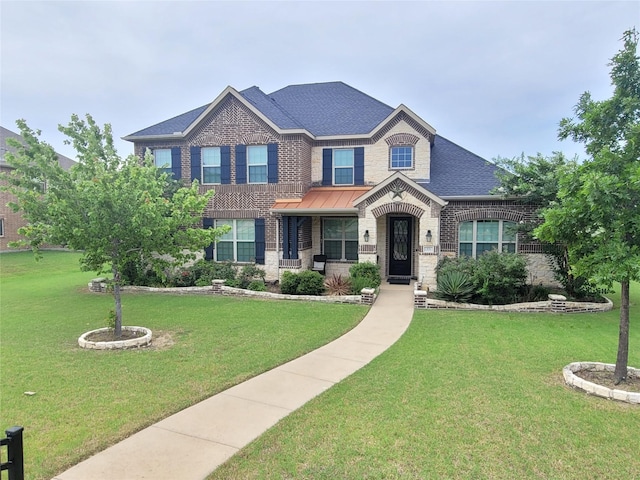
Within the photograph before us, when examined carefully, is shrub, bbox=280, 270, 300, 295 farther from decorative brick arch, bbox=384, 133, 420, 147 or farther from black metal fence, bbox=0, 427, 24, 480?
black metal fence, bbox=0, 427, 24, 480

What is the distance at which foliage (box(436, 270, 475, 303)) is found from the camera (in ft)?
41.6

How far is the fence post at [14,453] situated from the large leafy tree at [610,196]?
695 centimetres

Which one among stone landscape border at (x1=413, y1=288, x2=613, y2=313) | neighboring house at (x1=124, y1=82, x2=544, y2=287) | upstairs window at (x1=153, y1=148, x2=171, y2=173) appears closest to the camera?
stone landscape border at (x1=413, y1=288, x2=613, y2=313)

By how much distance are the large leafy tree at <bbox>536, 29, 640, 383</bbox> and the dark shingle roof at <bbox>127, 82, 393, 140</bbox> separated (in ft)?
35.4

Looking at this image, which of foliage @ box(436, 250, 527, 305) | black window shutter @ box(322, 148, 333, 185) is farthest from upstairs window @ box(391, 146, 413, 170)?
foliage @ box(436, 250, 527, 305)

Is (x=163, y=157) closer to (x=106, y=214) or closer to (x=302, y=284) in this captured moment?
(x=302, y=284)

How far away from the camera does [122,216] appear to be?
8.95 meters

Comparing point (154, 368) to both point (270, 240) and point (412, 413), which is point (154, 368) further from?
point (270, 240)

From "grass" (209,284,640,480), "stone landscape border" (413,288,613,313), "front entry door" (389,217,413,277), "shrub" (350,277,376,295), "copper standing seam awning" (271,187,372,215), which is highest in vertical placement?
"copper standing seam awning" (271,187,372,215)

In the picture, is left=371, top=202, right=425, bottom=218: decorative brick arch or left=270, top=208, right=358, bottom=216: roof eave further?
left=270, top=208, right=358, bottom=216: roof eave

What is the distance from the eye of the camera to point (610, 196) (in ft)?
19.6

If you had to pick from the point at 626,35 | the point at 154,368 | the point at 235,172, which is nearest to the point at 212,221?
the point at 235,172

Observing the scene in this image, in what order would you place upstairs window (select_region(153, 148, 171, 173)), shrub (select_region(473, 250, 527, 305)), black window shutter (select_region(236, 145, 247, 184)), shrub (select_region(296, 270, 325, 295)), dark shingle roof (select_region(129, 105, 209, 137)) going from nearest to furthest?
1. shrub (select_region(473, 250, 527, 305))
2. shrub (select_region(296, 270, 325, 295))
3. black window shutter (select_region(236, 145, 247, 184))
4. upstairs window (select_region(153, 148, 171, 173))
5. dark shingle roof (select_region(129, 105, 209, 137))

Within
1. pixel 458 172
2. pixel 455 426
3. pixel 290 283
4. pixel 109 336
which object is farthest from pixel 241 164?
pixel 455 426
